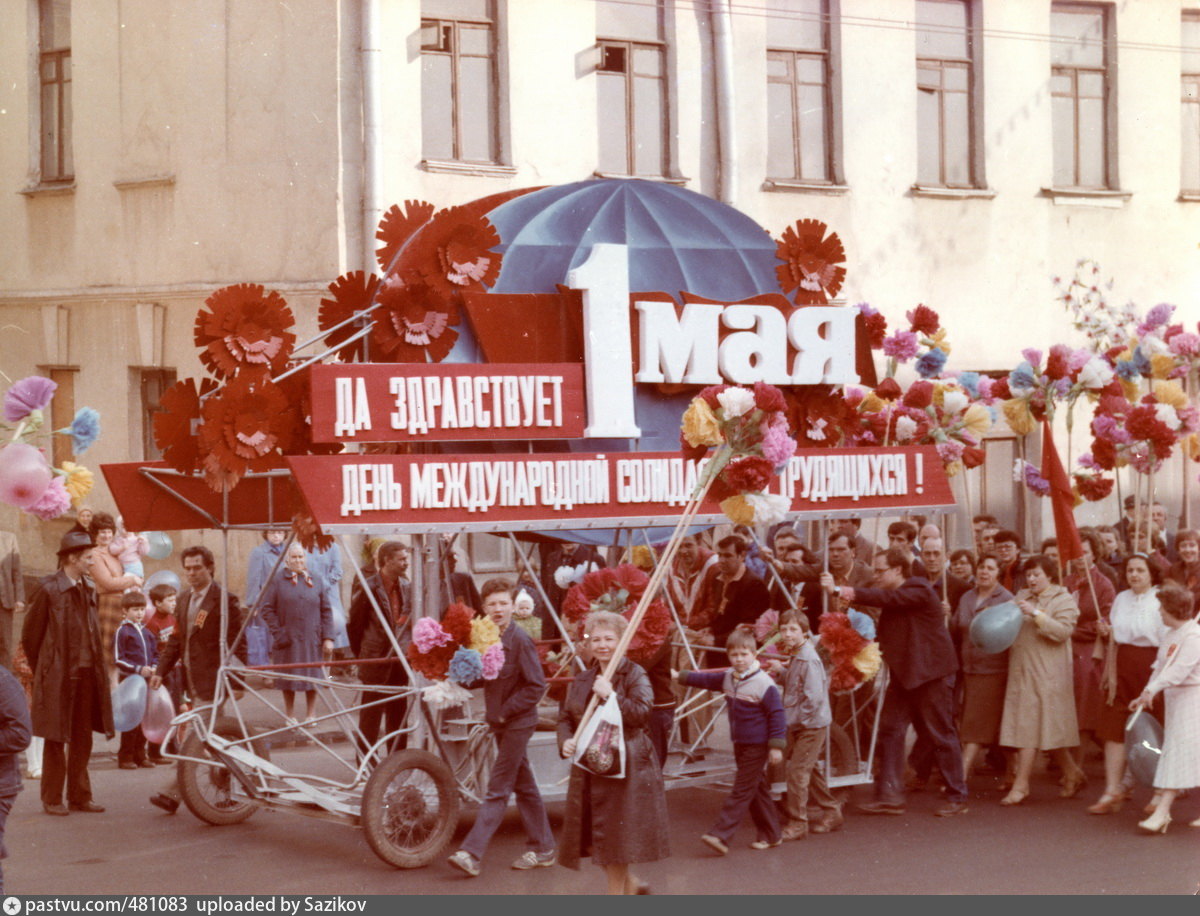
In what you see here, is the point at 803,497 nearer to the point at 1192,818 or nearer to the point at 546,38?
the point at 1192,818

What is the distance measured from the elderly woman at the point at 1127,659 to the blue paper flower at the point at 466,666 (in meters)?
4.25

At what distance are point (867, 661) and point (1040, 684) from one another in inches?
57.3

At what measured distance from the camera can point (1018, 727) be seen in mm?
13305

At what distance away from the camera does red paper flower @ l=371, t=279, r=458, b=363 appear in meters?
12.0

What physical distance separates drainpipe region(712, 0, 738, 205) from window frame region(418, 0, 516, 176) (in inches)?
89.7

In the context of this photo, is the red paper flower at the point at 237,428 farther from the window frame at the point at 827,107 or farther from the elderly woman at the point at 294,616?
the window frame at the point at 827,107

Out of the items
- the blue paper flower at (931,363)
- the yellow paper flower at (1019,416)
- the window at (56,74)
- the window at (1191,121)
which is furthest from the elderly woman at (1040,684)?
the window at (56,74)

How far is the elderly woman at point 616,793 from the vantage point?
32.1 feet

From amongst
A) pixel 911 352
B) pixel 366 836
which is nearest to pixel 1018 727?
pixel 911 352

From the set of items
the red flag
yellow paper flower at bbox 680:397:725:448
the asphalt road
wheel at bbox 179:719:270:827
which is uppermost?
yellow paper flower at bbox 680:397:725:448

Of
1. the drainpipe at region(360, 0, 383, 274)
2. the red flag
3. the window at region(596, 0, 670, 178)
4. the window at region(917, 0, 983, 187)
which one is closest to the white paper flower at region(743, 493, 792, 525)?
the red flag

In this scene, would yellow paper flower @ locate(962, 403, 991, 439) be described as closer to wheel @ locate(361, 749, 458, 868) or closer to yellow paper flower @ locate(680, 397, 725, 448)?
yellow paper flower @ locate(680, 397, 725, 448)

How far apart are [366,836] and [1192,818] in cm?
516

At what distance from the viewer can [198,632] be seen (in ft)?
45.3
